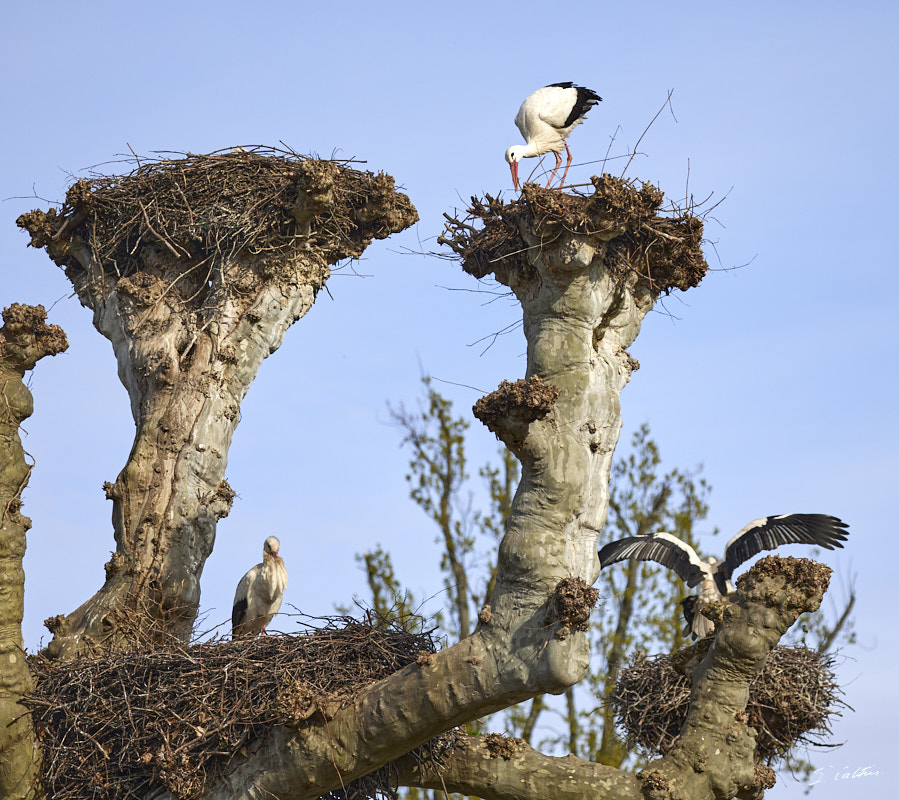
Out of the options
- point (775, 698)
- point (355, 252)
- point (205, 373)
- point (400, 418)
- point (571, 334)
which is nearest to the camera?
point (571, 334)

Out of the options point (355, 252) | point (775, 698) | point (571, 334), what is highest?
point (355, 252)

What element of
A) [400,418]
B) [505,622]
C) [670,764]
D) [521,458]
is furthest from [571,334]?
[400,418]

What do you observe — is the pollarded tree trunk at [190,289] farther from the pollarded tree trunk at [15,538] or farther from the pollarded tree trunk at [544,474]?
the pollarded tree trunk at [544,474]

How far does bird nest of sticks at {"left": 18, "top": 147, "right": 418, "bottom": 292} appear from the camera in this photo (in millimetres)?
11016

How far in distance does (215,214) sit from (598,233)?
163 inches

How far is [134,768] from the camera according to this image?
317 inches

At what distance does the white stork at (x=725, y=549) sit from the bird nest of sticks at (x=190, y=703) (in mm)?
3292

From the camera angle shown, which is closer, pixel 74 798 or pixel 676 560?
pixel 74 798

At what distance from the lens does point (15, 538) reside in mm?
7914

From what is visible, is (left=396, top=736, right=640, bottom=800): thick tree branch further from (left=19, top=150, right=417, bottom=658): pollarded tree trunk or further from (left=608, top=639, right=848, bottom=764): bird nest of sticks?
(left=19, top=150, right=417, bottom=658): pollarded tree trunk

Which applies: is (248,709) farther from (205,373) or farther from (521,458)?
(205,373)

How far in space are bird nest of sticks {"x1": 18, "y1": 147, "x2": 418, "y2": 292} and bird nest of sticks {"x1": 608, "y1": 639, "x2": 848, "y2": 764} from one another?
478cm

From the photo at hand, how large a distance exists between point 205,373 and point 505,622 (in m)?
4.55

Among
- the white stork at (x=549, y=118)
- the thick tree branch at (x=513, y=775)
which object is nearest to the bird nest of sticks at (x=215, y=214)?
the white stork at (x=549, y=118)
